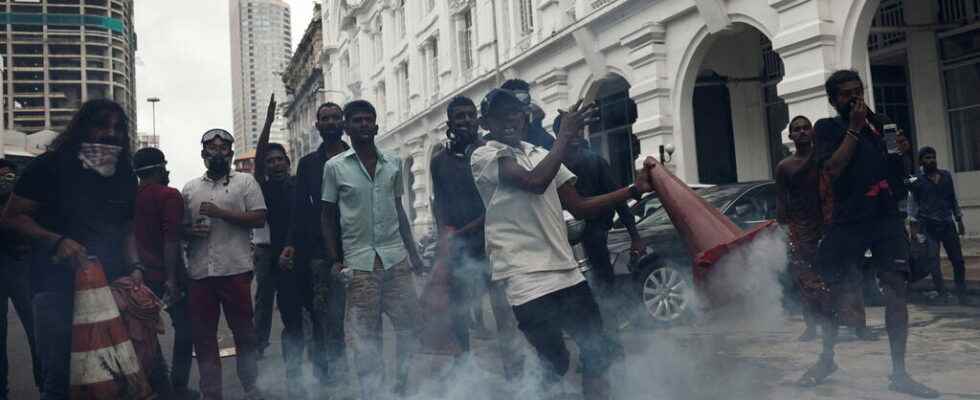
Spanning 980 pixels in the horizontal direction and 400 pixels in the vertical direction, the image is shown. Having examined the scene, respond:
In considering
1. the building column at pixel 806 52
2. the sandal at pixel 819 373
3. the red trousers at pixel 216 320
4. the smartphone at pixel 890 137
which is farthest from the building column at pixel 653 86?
the red trousers at pixel 216 320

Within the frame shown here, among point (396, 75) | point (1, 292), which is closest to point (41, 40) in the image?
point (396, 75)

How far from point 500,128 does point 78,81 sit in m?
111

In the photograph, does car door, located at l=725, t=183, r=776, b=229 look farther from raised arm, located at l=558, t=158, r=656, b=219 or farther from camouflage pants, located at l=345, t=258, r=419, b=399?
raised arm, located at l=558, t=158, r=656, b=219

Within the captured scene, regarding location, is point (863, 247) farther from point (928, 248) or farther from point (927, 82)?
point (927, 82)

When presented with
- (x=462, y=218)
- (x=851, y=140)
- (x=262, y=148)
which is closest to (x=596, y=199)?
(x=462, y=218)

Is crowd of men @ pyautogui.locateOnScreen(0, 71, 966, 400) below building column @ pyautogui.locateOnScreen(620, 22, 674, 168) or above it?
below

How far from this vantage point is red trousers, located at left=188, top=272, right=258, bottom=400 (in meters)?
4.47

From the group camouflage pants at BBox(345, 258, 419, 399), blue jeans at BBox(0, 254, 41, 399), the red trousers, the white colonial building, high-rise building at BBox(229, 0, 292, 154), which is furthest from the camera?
high-rise building at BBox(229, 0, 292, 154)

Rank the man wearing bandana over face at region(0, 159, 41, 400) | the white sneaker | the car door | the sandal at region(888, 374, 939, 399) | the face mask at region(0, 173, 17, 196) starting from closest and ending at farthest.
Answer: the sandal at region(888, 374, 939, 399), the white sneaker, the man wearing bandana over face at region(0, 159, 41, 400), the face mask at region(0, 173, 17, 196), the car door

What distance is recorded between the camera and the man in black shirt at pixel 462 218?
4.38 metres

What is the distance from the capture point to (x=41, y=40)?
98188 mm

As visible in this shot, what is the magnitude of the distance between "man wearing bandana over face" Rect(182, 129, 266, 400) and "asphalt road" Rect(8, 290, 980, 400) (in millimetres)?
551

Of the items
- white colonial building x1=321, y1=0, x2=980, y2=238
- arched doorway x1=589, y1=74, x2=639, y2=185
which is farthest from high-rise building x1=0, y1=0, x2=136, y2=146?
arched doorway x1=589, y1=74, x2=639, y2=185

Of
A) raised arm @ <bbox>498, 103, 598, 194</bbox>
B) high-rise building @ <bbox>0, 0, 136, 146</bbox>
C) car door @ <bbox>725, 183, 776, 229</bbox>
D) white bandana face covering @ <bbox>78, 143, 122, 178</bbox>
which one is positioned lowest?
car door @ <bbox>725, 183, 776, 229</bbox>
